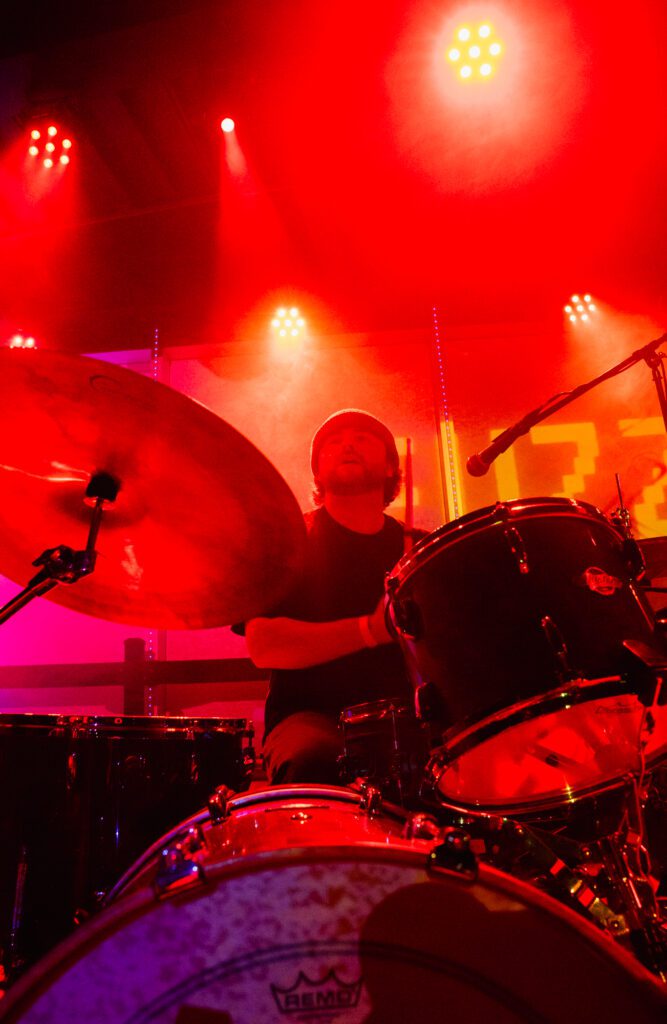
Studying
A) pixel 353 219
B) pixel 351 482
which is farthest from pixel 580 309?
pixel 351 482

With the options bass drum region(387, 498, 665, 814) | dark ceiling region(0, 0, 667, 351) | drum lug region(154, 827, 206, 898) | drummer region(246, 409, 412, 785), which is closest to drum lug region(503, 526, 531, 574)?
bass drum region(387, 498, 665, 814)

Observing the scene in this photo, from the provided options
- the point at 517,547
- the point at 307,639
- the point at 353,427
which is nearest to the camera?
the point at 517,547

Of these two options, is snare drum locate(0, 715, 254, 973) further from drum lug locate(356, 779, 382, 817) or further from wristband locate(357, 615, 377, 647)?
drum lug locate(356, 779, 382, 817)

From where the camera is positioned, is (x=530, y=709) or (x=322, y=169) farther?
(x=322, y=169)

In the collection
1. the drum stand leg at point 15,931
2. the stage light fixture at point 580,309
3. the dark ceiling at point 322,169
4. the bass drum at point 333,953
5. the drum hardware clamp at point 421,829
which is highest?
the dark ceiling at point 322,169

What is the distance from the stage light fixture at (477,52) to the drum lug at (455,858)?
154 inches

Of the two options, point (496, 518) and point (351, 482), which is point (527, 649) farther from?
→ point (351, 482)

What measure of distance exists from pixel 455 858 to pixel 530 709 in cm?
58

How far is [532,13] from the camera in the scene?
11.5 ft

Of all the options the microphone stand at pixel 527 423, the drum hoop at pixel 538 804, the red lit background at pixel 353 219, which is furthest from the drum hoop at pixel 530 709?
the red lit background at pixel 353 219

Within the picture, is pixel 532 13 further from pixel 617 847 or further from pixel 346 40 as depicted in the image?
pixel 617 847

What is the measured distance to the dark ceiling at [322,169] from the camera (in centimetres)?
354

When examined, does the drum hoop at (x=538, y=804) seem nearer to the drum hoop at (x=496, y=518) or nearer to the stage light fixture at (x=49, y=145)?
the drum hoop at (x=496, y=518)

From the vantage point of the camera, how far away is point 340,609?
256 cm
